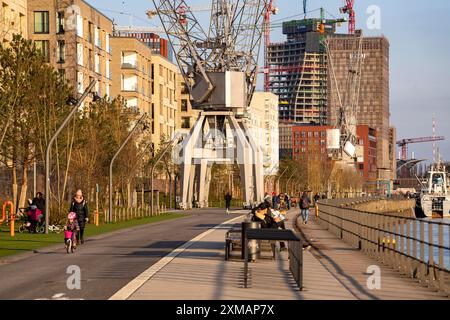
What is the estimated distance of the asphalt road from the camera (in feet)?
59.7

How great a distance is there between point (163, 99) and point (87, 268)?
11949 centimetres

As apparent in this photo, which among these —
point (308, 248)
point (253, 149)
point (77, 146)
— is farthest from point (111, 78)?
point (308, 248)

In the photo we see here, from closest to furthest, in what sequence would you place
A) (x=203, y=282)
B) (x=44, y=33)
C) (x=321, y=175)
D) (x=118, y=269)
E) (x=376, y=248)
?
(x=203, y=282), (x=118, y=269), (x=376, y=248), (x=44, y=33), (x=321, y=175)

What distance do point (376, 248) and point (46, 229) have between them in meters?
17.6

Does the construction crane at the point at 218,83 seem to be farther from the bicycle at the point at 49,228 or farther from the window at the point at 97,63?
the bicycle at the point at 49,228

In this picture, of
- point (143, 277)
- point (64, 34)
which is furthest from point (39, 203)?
point (64, 34)

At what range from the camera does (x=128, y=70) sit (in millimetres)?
124000

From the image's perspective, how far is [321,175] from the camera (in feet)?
609

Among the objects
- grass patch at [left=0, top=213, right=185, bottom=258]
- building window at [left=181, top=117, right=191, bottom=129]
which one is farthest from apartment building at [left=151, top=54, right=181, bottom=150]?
grass patch at [left=0, top=213, right=185, bottom=258]

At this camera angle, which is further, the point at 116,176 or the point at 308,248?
the point at 116,176

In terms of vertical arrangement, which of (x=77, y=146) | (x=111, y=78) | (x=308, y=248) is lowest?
(x=308, y=248)

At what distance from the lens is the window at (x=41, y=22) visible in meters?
96.6

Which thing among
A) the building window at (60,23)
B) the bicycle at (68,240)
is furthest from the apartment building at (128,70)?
the bicycle at (68,240)
